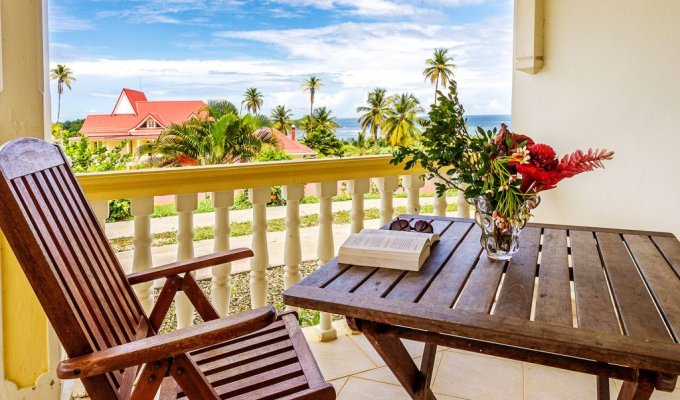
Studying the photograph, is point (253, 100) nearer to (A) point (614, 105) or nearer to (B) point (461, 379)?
(A) point (614, 105)

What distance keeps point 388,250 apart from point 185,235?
0.88 meters

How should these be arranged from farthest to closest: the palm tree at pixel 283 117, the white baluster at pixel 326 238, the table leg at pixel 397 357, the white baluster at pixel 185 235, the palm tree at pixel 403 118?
1. the palm tree at pixel 283 117
2. the palm tree at pixel 403 118
3. the white baluster at pixel 326 238
4. the white baluster at pixel 185 235
5. the table leg at pixel 397 357

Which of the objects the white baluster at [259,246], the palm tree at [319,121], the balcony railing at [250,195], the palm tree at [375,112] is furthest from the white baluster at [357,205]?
the palm tree at [319,121]

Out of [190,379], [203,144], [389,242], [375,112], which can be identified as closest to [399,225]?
[389,242]

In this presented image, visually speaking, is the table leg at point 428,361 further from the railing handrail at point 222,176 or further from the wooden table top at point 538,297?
the railing handrail at point 222,176

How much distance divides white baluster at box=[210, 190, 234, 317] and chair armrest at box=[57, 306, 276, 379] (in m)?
0.96

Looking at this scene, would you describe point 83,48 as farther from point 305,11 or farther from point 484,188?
point 484,188

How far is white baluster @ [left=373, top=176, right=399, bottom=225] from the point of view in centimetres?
234

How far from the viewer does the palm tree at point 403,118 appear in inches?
1123

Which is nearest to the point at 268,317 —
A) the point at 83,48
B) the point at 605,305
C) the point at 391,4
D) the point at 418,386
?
the point at 418,386

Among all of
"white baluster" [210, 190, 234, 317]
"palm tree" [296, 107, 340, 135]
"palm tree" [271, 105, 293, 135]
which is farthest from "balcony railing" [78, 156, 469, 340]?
"palm tree" [271, 105, 293, 135]

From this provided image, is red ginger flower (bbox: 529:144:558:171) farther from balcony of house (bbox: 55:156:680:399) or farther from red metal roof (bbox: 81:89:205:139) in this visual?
red metal roof (bbox: 81:89:205:139)

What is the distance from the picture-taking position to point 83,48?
28.6m

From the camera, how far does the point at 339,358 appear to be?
2.13 meters
